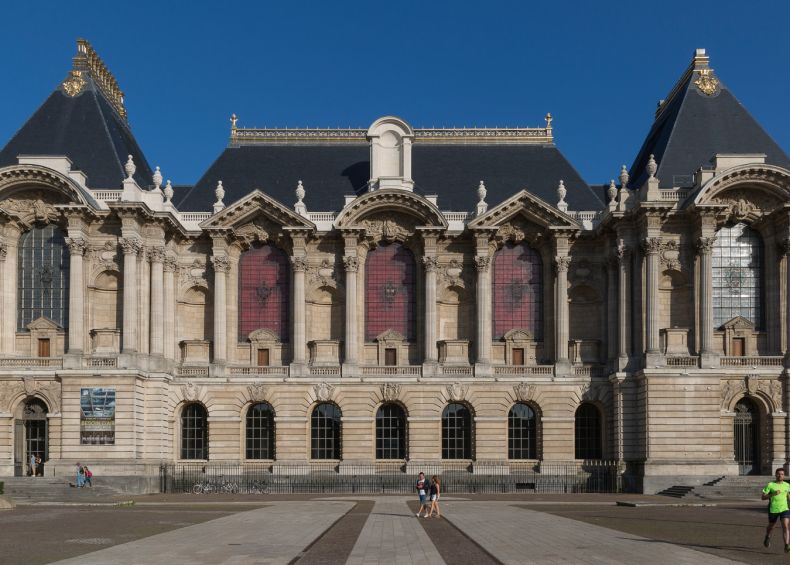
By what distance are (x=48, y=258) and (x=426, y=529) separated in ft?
119

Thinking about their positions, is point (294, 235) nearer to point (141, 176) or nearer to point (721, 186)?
point (141, 176)

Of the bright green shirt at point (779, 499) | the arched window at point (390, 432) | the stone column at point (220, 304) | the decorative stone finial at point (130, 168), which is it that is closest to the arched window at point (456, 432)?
the arched window at point (390, 432)

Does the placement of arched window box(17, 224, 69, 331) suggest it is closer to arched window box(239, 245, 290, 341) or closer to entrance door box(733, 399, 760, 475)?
arched window box(239, 245, 290, 341)

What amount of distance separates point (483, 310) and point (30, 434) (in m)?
26.8

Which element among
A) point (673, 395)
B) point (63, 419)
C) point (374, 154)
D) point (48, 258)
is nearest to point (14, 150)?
point (48, 258)

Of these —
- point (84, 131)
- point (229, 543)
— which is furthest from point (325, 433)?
point (229, 543)

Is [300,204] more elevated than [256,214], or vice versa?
[300,204]

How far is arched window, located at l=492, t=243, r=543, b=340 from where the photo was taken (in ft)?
208

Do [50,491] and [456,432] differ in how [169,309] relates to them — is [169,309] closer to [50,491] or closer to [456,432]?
[50,491]

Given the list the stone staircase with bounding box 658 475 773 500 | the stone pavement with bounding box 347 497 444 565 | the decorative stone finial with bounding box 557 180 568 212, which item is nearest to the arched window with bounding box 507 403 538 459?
the stone staircase with bounding box 658 475 773 500

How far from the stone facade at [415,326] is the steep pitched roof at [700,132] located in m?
3.25

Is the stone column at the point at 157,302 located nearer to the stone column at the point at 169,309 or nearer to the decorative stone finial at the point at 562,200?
the stone column at the point at 169,309

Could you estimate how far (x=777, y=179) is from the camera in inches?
2269

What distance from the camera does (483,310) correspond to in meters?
61.5
